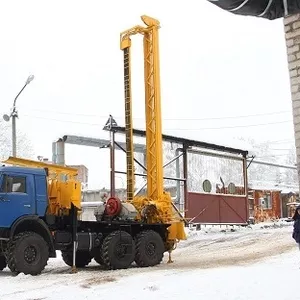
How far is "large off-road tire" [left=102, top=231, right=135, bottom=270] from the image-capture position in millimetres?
14094

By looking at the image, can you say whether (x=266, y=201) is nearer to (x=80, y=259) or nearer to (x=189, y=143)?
(x=189, y=143)

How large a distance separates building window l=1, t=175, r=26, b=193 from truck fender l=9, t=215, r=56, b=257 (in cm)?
69

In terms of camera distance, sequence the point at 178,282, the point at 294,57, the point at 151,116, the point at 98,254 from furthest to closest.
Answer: the point at 151,116, the point at 98,254, the point at 178,282, the point at 294,57

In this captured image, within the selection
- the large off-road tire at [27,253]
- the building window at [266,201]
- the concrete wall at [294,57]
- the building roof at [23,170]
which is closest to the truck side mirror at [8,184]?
the building roof at [23,170]

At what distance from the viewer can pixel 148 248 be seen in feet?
49.4

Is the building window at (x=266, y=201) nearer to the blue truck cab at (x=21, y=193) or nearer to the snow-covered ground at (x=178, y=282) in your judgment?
the snow-covered ground at (x=178, y=282)

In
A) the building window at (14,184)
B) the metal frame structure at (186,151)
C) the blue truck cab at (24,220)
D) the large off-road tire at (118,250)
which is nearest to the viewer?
the blue truck cab at (24,220)

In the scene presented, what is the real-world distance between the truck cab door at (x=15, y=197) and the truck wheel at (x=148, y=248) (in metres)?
3.17

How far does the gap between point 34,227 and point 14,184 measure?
3.82 feet

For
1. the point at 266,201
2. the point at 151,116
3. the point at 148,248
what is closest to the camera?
the point at 148,248

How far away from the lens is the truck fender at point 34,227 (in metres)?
12.9

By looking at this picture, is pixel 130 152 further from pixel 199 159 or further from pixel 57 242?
pixel 199 159

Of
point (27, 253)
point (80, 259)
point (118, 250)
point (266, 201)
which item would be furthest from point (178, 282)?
point (266, 201)

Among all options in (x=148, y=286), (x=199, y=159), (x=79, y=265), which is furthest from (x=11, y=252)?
(x=199, y=159)
